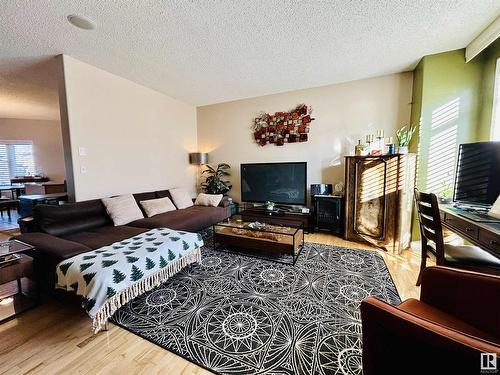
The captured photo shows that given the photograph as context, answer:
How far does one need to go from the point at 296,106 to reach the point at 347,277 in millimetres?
3019

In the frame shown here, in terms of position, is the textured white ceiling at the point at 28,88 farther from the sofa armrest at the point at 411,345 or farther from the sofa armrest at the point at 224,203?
the sofa armrest at the point at 411,345

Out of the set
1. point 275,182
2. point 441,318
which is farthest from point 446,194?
point 275,182

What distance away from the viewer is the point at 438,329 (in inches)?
24.1

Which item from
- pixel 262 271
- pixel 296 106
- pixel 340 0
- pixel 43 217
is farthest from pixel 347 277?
pixel 43 217

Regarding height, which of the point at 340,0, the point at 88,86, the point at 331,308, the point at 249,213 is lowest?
the point at 331,308

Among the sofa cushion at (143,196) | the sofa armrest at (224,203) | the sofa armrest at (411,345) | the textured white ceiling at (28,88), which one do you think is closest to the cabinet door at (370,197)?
the sofa armrest at (224,203)

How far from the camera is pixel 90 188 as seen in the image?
9.89 feet

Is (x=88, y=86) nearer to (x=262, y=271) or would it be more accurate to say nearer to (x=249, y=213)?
(x=249, y=213)

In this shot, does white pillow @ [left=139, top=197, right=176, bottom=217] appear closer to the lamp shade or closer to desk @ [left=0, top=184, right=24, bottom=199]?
the lamp shade

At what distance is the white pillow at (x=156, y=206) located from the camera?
10.9 feet

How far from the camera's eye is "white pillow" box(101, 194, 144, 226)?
292 centimetres

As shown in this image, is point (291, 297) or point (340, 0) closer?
point (340, 0)

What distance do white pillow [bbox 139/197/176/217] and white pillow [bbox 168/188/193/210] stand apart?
0.69 feet

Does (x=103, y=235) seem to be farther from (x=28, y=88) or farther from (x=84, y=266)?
(x=28, y=88)
